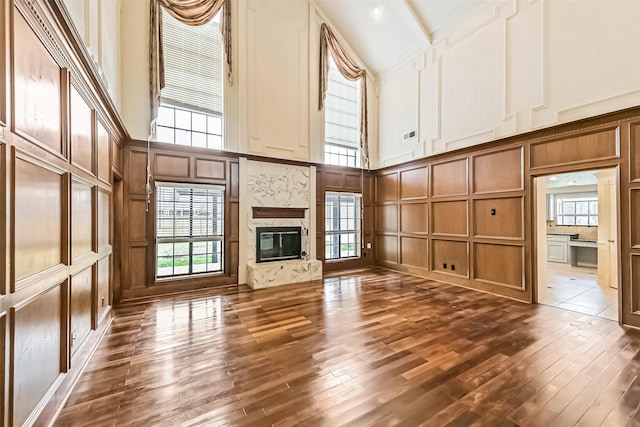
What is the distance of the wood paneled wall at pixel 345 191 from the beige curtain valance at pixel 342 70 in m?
0.51

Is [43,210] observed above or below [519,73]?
below

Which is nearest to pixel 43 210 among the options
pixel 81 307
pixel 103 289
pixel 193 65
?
pixel 81 307

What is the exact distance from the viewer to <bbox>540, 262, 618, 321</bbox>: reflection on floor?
4.04m

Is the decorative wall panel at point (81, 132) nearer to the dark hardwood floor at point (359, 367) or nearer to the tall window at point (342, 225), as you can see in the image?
the dark hardwood floor at point (359, 367)

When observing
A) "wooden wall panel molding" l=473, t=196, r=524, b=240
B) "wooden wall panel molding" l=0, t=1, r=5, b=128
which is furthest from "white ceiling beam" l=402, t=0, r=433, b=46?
"wooden wall panel molding" l=0, t=1, r=5, b=128

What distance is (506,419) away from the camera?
1.85 m

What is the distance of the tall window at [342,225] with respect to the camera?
273 inches

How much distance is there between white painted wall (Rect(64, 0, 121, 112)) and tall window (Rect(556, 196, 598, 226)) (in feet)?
37.7

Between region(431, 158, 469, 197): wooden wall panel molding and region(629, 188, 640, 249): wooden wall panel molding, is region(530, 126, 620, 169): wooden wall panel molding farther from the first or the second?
region(431, 158, 469, 197): wooden wall panel molding

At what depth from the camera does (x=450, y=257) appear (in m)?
5.64

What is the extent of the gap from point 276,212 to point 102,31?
3859mm

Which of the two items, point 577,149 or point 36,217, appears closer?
point 36,217

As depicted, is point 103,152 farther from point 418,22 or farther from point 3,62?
point 418,22

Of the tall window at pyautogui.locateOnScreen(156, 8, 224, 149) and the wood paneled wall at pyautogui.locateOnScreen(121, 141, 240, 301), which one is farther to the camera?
the tall window at pyautogui.locateOnScreen(156, 8, 224, 149)
